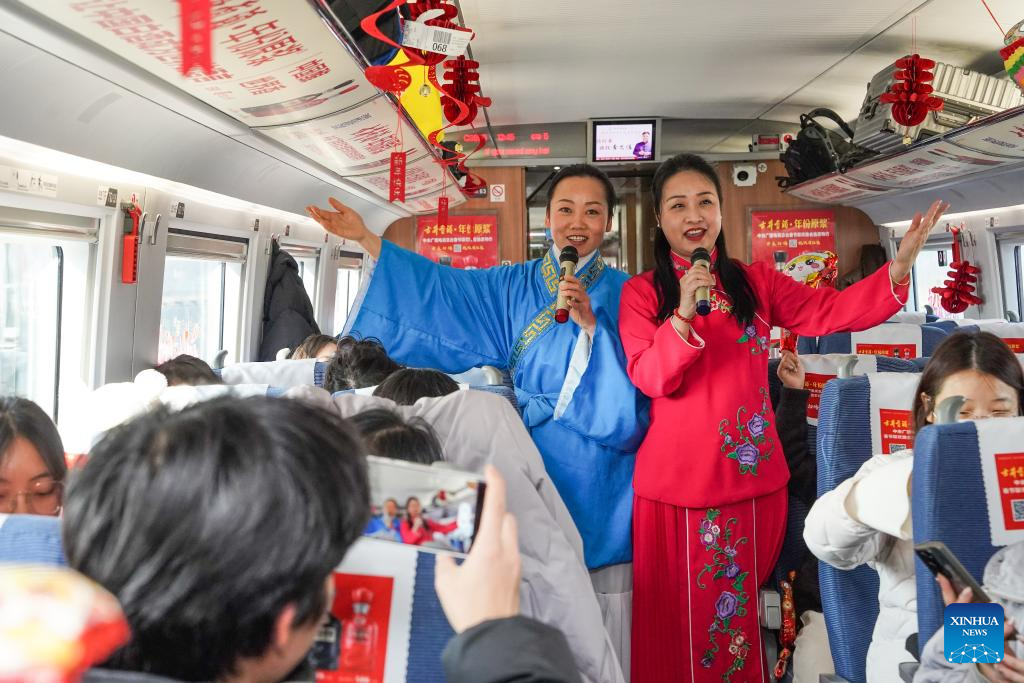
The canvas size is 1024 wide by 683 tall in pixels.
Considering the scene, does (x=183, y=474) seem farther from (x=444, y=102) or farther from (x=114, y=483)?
(x=444, y=102)

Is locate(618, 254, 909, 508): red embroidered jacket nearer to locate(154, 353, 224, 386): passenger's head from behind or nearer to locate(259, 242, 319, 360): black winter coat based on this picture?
locate(154, 353, 224, 386): passenger's head from behind

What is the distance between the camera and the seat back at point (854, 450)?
2.30 metres

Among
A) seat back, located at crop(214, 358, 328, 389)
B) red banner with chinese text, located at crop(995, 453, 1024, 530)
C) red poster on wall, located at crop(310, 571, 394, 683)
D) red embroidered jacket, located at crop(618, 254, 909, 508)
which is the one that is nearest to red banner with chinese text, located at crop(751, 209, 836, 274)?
seat back, located at crop(214, 358, 328, 389)

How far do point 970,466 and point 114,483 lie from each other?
1791 mm

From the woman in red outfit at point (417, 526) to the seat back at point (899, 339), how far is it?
17.5ft

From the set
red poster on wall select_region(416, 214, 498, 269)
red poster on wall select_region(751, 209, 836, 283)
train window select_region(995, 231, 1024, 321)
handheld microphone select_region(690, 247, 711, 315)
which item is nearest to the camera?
handheld microphone select_region(690, 247, 711, 315)

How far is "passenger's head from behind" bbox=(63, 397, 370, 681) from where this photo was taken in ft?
2.70

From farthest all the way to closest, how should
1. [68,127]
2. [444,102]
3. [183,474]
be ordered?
1. [444,102]
2. [68,127]
3. [183,474]

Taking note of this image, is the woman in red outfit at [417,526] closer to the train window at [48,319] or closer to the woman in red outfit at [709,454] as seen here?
the woman in red outfit at [709,454]

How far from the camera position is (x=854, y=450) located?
2494 mm

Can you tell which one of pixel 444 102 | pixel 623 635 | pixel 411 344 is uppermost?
pixel 444 102

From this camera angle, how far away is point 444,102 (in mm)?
5113

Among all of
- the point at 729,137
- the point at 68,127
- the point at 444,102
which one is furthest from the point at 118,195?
the point at 729,137

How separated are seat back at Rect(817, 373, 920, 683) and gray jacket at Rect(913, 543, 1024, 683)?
1.70ft
